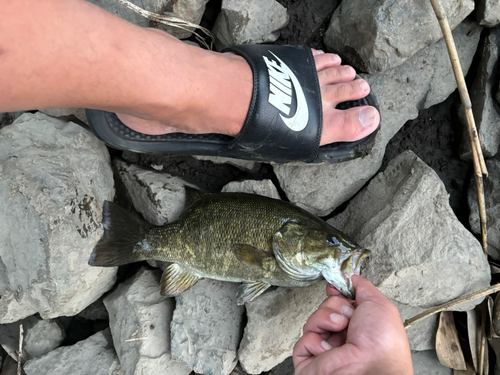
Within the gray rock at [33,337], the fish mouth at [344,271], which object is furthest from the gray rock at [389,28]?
the gray rock at [33,337]

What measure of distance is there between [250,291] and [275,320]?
10.7 inches

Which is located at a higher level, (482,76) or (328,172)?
(482,76)

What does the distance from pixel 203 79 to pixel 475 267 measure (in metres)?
1.92

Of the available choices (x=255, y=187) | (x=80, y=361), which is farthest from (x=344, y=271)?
(x=80, y=361)

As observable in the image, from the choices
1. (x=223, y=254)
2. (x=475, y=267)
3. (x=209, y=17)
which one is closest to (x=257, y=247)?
(x=223, y=254)

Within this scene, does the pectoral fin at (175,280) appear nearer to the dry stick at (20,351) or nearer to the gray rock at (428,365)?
the dry stick at (20,351)

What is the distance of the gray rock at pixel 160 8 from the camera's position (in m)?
2.39

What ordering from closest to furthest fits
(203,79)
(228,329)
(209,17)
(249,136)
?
(203,79), (249,136), (228,329), (209,17)

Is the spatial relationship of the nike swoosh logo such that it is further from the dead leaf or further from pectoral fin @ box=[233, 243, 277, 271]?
the dead leaf

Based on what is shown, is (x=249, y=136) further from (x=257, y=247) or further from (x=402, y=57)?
(x=402, y=57)

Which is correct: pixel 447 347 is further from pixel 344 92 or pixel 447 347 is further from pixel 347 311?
pixel 344 92

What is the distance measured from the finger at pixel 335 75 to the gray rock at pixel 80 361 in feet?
7.94

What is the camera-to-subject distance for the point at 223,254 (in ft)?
7.22

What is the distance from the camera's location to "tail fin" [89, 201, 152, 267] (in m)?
2.27
